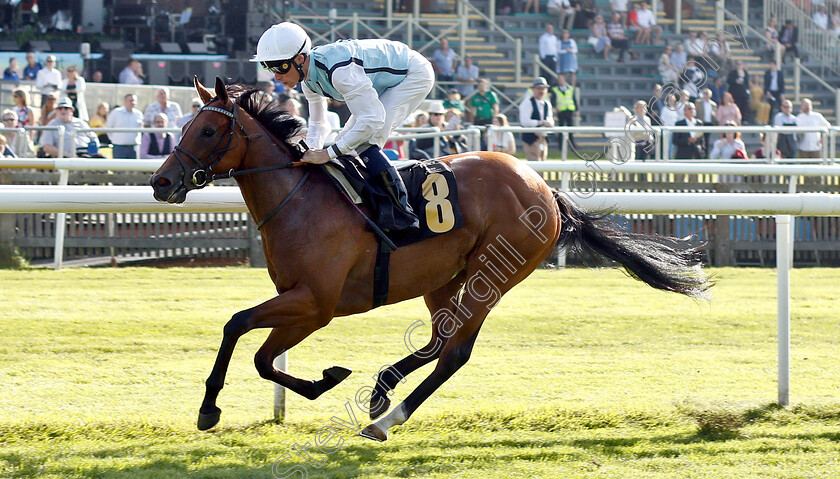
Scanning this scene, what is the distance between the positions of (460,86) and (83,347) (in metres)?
12.7

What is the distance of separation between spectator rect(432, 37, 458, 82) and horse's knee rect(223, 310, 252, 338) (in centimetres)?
1428

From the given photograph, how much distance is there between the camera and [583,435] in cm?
407

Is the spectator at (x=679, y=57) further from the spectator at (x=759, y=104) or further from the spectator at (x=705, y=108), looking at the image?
the spectator at (x=705, y=108)

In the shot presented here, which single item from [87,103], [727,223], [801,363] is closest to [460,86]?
[87,103]

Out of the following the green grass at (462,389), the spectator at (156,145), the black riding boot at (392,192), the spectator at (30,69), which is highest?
the spectator at (30,69)

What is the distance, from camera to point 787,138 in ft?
46.2

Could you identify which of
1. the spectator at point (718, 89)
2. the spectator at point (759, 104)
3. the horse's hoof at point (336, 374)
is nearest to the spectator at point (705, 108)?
the spectator at point (718, 89)

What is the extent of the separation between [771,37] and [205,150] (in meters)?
18.3

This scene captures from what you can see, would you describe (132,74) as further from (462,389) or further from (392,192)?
(392,192)

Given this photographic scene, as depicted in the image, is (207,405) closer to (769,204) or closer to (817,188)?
(769,204)

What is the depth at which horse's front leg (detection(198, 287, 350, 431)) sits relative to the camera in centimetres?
368

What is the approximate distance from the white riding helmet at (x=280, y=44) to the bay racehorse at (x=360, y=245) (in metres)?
0.22

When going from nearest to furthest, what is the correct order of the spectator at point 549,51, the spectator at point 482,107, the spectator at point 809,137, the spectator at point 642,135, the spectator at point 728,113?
the spectator at point 642,135 → the spectator at point 809,137 → the spectator at point 482,107 → the spectator at point 728,113 → the spectator at point 549,51

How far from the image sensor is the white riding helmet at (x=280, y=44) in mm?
3881
